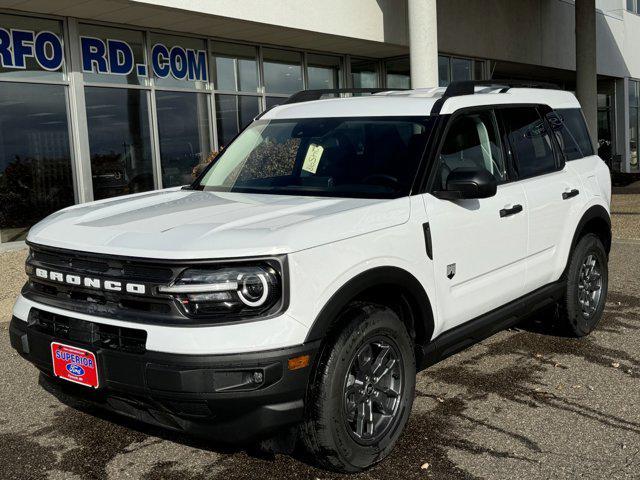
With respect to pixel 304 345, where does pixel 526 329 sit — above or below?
below

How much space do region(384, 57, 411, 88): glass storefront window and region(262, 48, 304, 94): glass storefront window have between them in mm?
2791

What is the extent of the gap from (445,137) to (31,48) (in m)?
9.11

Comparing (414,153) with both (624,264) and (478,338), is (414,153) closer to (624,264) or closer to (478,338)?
(478,338)

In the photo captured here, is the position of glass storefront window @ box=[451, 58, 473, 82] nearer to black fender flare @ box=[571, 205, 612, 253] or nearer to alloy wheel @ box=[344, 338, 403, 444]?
black fender flare @ box=[571, 205, 612, 253]

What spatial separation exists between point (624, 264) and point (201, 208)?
652cm

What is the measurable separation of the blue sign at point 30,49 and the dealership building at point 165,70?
0.05ft

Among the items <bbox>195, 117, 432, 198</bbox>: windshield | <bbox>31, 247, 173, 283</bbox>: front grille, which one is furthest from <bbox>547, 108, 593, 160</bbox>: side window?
<bbox>31, 247, 173, 283</bbox>: front grille

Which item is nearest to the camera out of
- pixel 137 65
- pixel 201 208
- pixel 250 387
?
pixel 250 387

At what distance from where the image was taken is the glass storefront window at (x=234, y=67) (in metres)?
14.1

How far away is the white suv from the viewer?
2932mm

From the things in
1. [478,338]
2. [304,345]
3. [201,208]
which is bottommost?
[478,338]

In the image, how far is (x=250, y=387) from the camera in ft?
9.52

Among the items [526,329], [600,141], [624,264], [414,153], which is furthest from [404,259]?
[600,141]

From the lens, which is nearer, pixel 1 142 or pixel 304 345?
pixel 304 345
